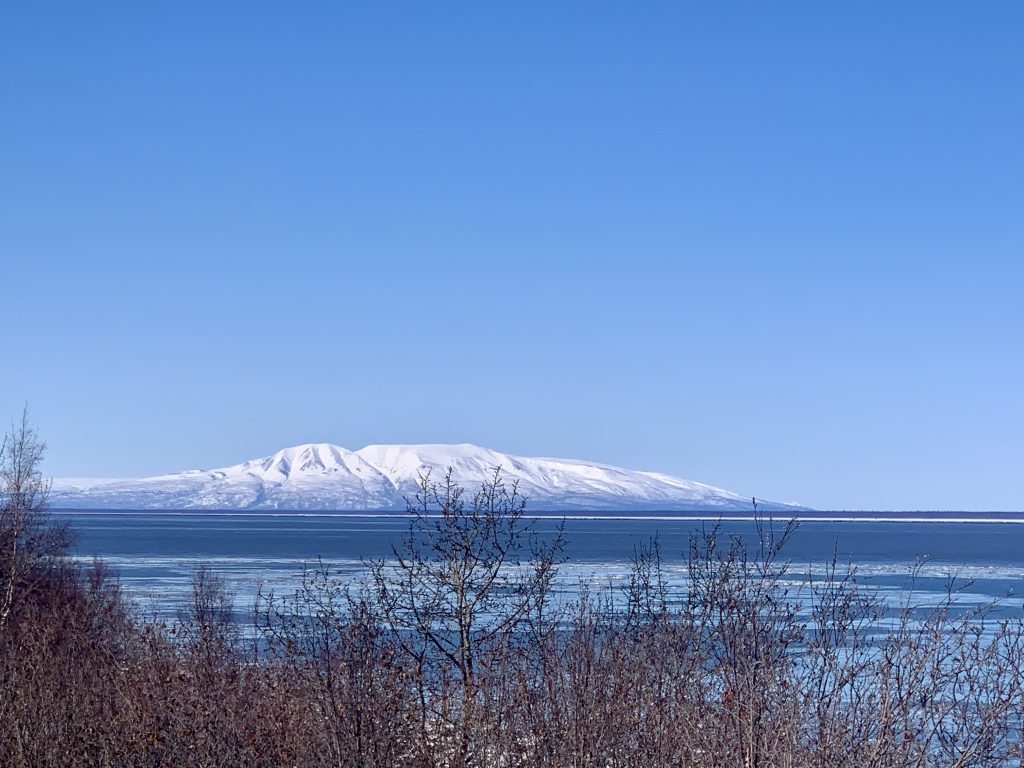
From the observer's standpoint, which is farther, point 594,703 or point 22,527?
point 22,527

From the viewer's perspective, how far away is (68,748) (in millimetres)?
14344

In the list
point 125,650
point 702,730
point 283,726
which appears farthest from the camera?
point 125,650

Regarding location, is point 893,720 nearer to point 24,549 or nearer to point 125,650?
point 125,650

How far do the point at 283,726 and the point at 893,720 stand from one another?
24.6ft

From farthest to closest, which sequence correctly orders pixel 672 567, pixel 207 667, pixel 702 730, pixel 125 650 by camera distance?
pixel 672 567 < pixel 125 650 < pixel 207 667 < pixel 702 730

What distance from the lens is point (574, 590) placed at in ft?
173

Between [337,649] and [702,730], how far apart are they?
3.81 meters

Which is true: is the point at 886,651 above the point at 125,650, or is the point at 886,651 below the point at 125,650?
above

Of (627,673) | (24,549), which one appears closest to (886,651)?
(627,673)

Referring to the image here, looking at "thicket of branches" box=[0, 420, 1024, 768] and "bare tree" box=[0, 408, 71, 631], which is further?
"bare tree" box=[0, 408, 71, 631]

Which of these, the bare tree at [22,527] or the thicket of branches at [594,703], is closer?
the thicket of branches at [594,703]

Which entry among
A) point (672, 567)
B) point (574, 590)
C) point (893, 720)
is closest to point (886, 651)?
point (893, 720)

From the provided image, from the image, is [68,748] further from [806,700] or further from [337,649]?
[806,700]

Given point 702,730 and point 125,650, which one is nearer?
point 702,730
